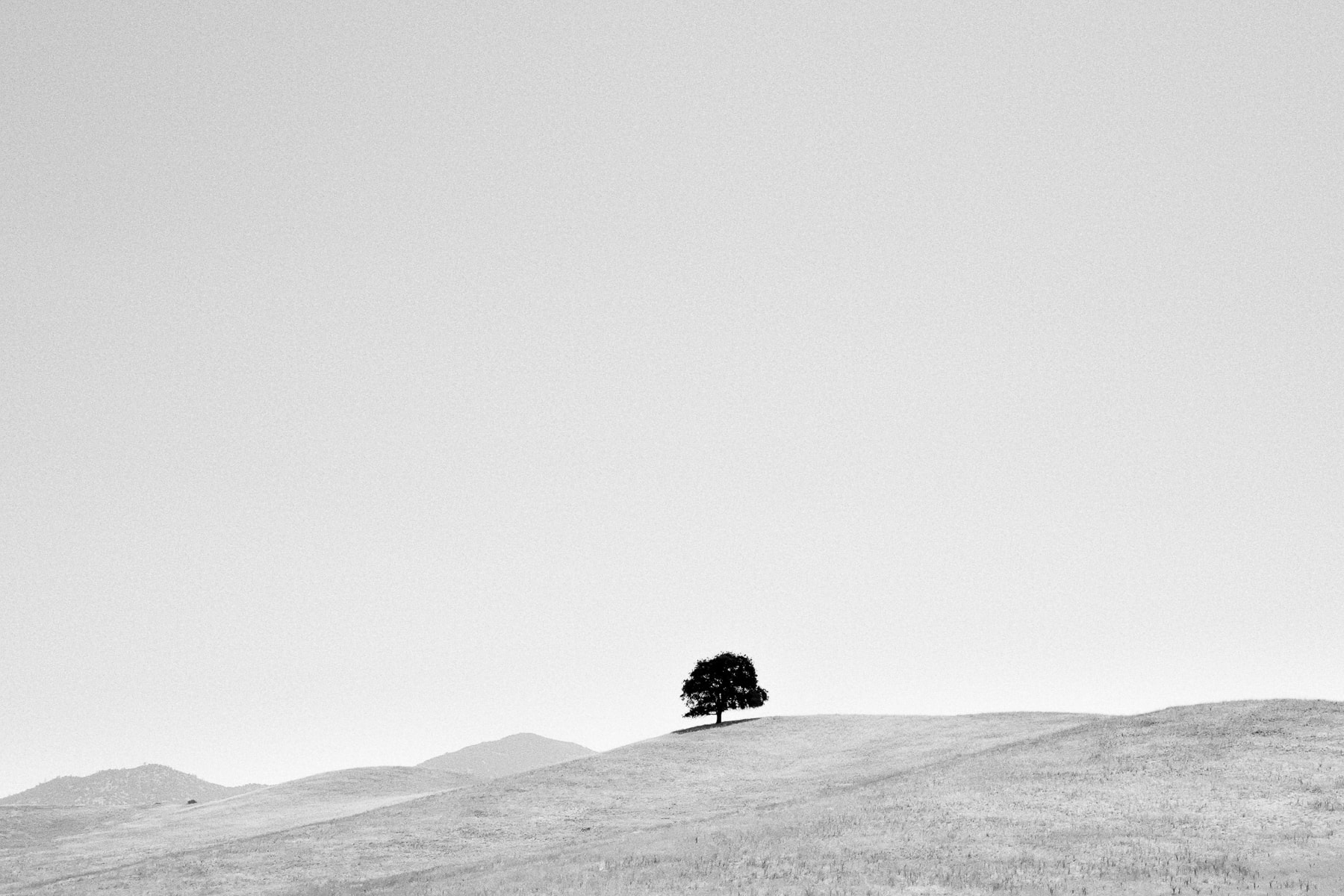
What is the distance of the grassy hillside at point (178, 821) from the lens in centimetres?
5153

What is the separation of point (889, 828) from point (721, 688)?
60.1 m

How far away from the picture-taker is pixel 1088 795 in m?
35.8

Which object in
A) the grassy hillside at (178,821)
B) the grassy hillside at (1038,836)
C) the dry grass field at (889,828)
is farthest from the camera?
the grassy hillside at (178,821)

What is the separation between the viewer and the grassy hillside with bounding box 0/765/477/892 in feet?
169

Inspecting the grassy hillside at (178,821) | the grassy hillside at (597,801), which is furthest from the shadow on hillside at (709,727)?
the grassy hillside at (178,821)

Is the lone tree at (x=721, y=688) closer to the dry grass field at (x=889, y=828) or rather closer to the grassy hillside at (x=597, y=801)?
the grassy hillside at (x=597, y=801)

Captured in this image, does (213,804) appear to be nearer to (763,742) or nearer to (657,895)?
(763,742)

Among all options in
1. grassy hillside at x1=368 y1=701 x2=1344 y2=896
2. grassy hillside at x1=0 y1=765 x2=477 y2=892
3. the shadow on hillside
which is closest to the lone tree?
the shadow on hillside

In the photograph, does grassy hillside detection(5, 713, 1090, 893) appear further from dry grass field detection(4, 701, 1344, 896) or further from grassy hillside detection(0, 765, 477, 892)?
grassy hillside detection(0, 765, 477, 892)

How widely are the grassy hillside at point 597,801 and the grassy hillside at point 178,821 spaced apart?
898 centimetres

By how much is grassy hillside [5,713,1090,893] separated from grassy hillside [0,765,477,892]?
898cm

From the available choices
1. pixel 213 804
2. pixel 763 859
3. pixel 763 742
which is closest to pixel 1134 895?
pixel 763 859

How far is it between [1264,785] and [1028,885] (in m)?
18.3

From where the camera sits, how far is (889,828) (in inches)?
1241
